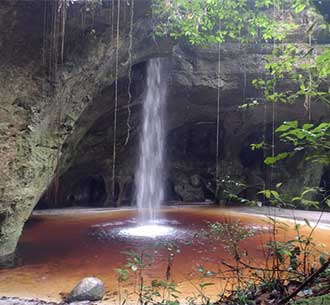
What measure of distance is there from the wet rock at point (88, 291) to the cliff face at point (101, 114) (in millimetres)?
2295

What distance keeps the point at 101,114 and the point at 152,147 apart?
5.01 metres

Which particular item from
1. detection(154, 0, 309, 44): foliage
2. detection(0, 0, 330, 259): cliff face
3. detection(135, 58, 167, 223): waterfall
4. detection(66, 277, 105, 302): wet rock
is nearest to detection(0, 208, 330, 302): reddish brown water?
detection(66, 277, 105, 302): wet rock

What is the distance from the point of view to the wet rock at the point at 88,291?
3.81 metres

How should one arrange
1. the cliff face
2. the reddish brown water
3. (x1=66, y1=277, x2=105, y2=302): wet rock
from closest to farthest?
(x1=66, y1=277, x2=105, y2=302): wet rock
the reddish brown water
the cliff face

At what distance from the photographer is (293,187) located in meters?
14.7

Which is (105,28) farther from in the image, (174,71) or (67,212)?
(67,212)

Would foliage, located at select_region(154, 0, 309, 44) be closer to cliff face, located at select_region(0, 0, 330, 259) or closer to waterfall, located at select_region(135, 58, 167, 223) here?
cliff face, located at select_region(0, 0, 330, 259)

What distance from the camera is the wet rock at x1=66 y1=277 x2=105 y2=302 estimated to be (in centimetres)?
381

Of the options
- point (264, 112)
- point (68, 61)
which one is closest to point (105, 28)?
point (68, 61)

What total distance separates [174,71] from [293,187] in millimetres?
7748

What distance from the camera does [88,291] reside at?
12.6 feet

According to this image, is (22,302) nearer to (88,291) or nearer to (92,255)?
(88,291)

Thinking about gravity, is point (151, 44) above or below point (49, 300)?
above

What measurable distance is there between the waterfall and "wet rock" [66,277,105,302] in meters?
7.61
